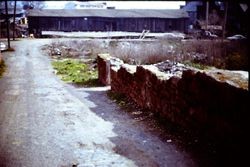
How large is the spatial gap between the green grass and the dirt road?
2150mm

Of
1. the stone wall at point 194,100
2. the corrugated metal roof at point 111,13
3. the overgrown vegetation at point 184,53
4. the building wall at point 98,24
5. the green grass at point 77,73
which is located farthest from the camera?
the building wall at point 98,24

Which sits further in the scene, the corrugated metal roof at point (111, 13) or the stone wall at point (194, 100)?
the corrugated metal roof at point (111, 13)

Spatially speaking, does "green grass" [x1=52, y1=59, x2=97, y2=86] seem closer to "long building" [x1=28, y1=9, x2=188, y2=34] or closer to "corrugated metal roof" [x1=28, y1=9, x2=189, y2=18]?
"long building" [x1=28, y1=9, x2=188, y2=34]

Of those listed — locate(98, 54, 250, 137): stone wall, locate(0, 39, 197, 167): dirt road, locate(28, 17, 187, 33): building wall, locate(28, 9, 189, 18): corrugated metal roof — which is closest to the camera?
locate(98, 54, 250, 137): stone wall

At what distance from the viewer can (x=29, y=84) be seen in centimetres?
1639

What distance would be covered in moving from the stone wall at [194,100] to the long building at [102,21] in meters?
41.8

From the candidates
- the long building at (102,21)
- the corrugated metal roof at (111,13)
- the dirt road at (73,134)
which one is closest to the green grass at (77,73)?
the dirt road at (73,134)

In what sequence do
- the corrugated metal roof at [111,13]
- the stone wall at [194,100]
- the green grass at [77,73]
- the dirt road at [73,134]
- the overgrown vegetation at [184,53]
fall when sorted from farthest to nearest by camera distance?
the corrugated metal roof at [111,13] < the overgrown vegetation at [184,53] < the green grass at [77,73] < the dirt road at [73,134] < the stone wall at [194,100]

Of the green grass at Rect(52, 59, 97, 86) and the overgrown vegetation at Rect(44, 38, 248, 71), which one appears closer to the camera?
the green grass at Rect(52, 59, 97, 86)

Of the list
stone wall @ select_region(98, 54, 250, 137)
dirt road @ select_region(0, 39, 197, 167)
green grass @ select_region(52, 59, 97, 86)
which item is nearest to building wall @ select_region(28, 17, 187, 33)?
green grass @ select_region(52, 59, 97, 86)

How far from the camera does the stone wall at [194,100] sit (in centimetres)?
543

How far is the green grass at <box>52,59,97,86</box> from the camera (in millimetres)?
16997

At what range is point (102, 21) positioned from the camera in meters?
52.0

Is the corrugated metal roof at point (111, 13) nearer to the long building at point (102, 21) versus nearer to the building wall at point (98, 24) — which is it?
the long building at point (102, 21)
